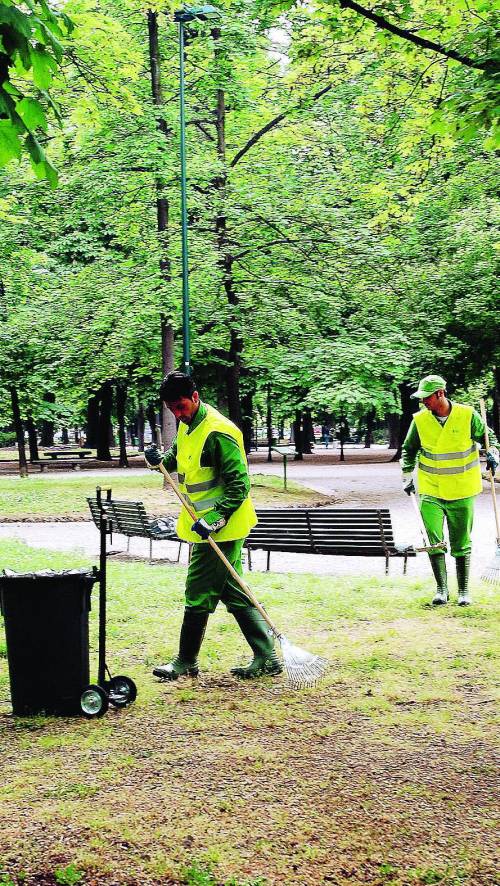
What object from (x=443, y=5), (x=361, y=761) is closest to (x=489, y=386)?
(x=443, y=5)

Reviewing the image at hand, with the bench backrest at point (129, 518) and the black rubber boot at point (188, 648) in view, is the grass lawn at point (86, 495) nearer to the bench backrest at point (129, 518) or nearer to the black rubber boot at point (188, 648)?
the bench backrest at point (129, 518)

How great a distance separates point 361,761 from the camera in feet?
15.0

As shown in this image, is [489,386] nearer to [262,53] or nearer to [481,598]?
[262,53]

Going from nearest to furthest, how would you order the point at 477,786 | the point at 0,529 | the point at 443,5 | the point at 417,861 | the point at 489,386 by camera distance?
the point at 417,861 < the point at 477,786 < the point at 443,5 < the point at 0,529 < the point at 489,386

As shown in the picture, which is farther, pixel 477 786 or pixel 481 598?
pixel 481 598

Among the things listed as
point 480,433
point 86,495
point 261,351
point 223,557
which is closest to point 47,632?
point 223,557

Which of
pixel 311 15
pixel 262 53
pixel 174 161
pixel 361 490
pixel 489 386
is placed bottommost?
pixel 361 490

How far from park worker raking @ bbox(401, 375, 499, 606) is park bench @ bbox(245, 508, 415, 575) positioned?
1.91 metres

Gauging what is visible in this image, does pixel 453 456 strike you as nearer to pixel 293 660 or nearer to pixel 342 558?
pixel 293 660

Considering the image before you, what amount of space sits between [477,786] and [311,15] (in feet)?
21.7

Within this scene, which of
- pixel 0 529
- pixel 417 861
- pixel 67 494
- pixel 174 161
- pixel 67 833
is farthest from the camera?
pixel 67 494

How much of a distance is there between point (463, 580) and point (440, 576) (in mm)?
200

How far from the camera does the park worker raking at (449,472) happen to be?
813 cm

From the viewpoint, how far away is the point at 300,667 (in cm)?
580
